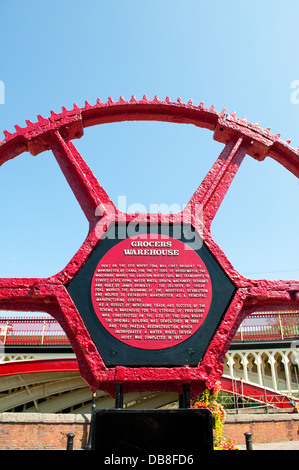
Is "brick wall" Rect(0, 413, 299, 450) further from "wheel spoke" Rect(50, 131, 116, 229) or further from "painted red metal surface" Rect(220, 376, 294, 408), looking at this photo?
"wheel spoke" Rect(50, 131, 116, 229)

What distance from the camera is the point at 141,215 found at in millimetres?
5707

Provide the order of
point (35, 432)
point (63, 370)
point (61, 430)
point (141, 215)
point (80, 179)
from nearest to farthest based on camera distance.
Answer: point (141, 215)
point (80, 179)
point (35, 432)
point (61, 430)
point (63, 370)

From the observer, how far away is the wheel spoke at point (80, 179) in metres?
5.89

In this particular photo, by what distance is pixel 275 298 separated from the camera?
5.47m

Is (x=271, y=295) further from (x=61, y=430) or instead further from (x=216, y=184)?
(x=61, y=430)

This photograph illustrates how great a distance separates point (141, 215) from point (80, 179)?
50.9 inches

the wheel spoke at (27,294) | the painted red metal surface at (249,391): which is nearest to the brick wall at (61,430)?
the painted red metal surface at (249,391)

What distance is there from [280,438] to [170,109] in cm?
1261

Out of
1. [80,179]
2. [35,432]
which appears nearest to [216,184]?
[80,179]

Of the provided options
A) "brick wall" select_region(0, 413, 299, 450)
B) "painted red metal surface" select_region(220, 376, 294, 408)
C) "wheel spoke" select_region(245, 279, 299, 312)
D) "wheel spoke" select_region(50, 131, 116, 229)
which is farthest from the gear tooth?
"painted red metal surface" select_region(220, 376, 294, 408)

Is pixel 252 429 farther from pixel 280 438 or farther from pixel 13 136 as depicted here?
pixel 13 136

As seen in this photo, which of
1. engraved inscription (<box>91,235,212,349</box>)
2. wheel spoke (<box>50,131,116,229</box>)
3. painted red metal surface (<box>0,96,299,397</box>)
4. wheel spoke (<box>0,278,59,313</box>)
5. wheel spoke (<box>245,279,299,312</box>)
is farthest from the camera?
wheel spoke (<box>50,131,116,229</box>)

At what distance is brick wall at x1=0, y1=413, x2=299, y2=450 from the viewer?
1127cm

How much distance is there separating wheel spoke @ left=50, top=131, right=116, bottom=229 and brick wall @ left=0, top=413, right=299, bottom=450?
8.92 m
